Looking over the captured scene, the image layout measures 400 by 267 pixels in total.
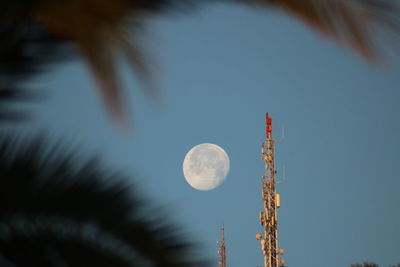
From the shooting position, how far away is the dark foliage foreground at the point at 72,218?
8.94 ft

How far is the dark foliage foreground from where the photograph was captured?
272 cm

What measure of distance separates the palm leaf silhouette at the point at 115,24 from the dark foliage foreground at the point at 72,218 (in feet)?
1.47

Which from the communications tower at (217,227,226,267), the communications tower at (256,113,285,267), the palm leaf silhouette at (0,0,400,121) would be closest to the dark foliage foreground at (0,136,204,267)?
the palm leaf silhouette at (0,0,400,121)

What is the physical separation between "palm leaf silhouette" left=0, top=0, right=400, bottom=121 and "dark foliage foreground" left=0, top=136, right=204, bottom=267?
0.45 meters

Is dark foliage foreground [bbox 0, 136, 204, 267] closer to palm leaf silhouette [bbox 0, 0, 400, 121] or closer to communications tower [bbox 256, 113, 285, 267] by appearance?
palm leaf silhouette [bbox 0, 0, 400, 121]

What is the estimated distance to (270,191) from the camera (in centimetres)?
1866

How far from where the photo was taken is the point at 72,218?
2848mm

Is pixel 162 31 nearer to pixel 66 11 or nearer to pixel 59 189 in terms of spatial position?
pixel 66 11

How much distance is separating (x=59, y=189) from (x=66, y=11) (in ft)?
3.49

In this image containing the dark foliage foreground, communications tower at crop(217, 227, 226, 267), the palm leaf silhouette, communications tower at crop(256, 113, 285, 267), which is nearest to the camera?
the palm leaf silhouette

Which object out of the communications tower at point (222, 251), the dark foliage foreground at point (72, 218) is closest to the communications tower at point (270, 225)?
the communications tower at point (222, 251)

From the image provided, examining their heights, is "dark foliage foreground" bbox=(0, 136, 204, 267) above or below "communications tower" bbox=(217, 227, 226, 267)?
below

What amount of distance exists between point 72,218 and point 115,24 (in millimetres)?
1193

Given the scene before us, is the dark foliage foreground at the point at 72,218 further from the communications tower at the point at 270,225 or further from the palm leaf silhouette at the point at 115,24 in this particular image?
the communications tower at the point at 270,225
